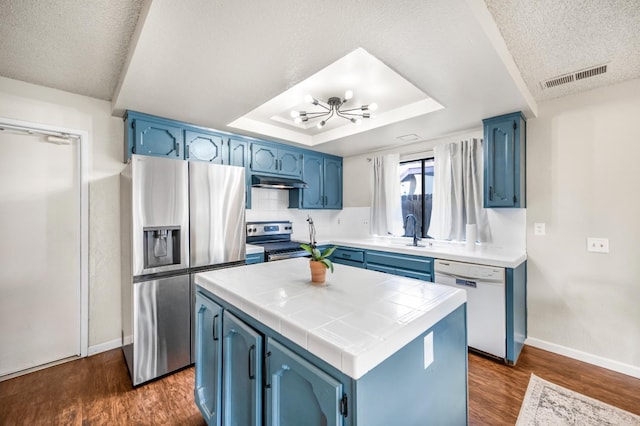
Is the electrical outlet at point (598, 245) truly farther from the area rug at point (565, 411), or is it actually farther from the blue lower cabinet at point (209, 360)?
the blue lower cabinet at point (209, 360)

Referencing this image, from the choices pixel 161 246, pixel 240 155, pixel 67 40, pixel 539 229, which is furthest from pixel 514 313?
pixel 67 40

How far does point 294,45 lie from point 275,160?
2.12 metres

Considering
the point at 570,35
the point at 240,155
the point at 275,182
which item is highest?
the point at 570,35

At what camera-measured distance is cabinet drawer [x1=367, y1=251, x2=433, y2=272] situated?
9.29 ft

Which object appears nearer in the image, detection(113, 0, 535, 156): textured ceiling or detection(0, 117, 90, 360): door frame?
detection(113, 0, 535, 156): textured ceiling

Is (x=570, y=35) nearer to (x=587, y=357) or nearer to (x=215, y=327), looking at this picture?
(x=587, y=357)

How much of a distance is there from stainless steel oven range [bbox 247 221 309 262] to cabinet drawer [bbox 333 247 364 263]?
55 cm

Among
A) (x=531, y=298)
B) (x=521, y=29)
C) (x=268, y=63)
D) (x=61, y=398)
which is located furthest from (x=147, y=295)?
(x=531, y=298)

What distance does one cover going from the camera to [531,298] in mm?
2672

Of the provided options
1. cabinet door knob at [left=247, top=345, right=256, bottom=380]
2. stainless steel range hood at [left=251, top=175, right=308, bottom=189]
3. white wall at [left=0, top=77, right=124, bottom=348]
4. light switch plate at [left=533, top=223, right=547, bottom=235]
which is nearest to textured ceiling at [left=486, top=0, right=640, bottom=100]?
light switch plate at [left=533, top=223, right=547, bottom=235]

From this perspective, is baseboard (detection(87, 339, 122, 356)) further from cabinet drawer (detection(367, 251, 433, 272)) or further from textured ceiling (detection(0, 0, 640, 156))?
cabinet drawer (detection(367, 251, 433, 272))

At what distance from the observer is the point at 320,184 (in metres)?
4.20

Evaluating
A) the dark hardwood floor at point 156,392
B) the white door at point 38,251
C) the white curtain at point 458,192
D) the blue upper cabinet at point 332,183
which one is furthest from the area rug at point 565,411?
the white door at point 38,251

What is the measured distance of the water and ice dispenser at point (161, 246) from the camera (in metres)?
2.17
